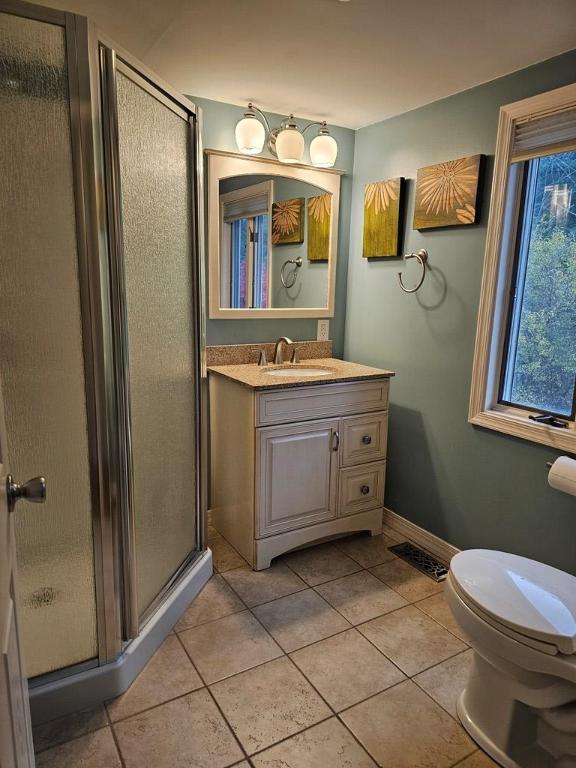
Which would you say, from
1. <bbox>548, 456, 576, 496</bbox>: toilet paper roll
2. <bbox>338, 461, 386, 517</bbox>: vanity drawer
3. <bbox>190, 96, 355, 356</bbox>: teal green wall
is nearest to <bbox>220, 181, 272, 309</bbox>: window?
<bbox>190, 96, 355, 356</bbox>: teal green wall

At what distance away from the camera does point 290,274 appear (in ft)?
8.95

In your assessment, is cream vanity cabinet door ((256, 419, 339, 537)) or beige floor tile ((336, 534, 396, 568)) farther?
beige floor tile ((336, 534, 396, 568))

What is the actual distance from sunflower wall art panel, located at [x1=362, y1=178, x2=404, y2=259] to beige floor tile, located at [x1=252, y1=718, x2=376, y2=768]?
205 cm

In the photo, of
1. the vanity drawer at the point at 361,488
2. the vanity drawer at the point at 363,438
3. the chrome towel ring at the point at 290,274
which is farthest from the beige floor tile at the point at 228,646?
the chrome towel ring at the point at 290,274

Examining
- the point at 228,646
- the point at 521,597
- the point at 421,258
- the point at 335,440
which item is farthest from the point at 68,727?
the point at 421,258

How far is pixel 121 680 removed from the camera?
1.59 meters

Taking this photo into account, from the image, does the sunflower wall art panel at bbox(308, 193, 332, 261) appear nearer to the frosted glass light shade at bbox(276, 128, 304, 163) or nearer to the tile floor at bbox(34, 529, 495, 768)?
the frosted glass light shade at bbox(276, 128, 304, 163)

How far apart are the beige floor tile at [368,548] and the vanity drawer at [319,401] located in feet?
2.31

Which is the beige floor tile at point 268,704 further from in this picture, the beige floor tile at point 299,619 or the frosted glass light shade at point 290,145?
the frosted glass light shade at point 290,145

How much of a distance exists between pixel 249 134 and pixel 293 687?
2.28m

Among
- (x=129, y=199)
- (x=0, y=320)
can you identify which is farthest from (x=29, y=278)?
(x=129, y=199)

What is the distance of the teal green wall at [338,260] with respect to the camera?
2395 millimetres

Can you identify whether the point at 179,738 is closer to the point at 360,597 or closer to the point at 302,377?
the point at 360,597

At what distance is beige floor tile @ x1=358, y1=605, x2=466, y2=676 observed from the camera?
5.89 feet
